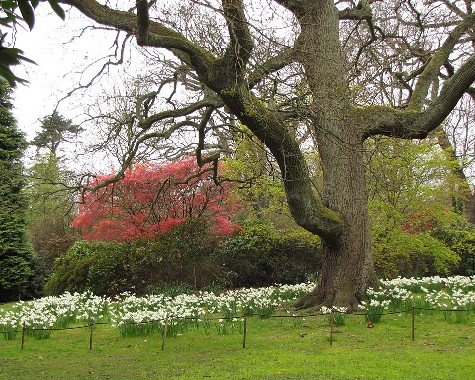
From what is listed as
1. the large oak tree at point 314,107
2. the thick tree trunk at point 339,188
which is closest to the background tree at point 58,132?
the large oak tree at point 314,107

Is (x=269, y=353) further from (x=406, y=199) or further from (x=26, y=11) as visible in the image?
(x=406, y=199)

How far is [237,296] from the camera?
1035 centimetres

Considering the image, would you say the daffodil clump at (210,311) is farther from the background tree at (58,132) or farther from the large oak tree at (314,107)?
the background tree at (58,132)

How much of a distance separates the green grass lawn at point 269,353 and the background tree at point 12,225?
912 cm

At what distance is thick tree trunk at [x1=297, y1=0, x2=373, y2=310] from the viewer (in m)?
9.62

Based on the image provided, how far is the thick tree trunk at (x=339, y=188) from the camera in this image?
962cm

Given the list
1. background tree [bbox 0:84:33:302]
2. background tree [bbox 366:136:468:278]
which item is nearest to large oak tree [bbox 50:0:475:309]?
background tree [bbox 366:136:468:278]

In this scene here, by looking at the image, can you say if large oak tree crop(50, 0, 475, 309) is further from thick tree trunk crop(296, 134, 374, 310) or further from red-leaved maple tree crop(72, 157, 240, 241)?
red-leaved maple tree crop(72, 157, 240, 241)

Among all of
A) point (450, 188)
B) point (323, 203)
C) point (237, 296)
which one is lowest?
point (237, 296)

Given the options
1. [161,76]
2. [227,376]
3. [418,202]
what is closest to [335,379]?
[227,376]

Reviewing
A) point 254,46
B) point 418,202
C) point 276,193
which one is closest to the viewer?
point 254,46

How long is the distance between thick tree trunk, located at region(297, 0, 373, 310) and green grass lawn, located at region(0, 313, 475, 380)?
3.29 ft

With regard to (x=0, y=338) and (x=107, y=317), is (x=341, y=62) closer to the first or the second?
(x=107, y=317)

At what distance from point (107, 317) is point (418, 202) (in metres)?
8.53
